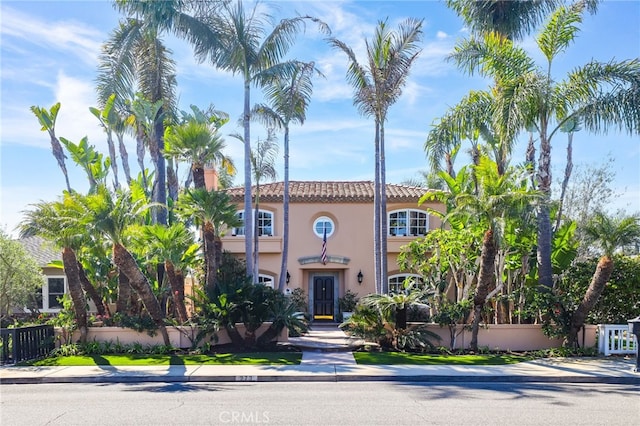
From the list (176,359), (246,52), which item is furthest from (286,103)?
(176,359)

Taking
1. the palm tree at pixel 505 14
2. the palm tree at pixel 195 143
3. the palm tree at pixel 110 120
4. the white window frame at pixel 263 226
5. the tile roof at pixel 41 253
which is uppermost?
the palm tree at pixel 505 14

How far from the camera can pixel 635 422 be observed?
800 centimetres

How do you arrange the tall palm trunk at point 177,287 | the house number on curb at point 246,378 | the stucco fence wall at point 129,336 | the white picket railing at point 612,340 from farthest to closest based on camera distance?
the tall palm trunk at point 177,287, the stucco fence wall at point 129,336, the white picket railing at point 612,340, the house number on curb at point 246,378

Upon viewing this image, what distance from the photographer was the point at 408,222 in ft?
75.6

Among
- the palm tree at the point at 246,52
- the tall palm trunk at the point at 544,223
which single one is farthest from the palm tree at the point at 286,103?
the tall palm trunk at the point at 544,223

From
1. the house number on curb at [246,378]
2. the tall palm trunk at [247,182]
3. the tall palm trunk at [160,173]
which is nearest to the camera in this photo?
the house number on curb at [246,378]

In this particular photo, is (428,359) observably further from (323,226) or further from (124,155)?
(124,155)

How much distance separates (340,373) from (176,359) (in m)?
4.73

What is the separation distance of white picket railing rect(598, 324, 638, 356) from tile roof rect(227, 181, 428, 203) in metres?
9.84

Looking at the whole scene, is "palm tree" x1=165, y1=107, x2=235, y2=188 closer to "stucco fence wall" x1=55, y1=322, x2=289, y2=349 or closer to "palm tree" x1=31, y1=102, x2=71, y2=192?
"stucco fence wall" x1=55, y1=322, x2=289, y2=349

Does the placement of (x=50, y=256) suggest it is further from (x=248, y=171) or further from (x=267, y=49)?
(x=267, y=49)

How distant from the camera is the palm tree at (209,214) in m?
14.7

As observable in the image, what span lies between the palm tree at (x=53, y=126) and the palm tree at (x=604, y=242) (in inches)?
751

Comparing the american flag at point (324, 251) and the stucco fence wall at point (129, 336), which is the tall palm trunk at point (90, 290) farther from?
the american flag at point (324, 251)
